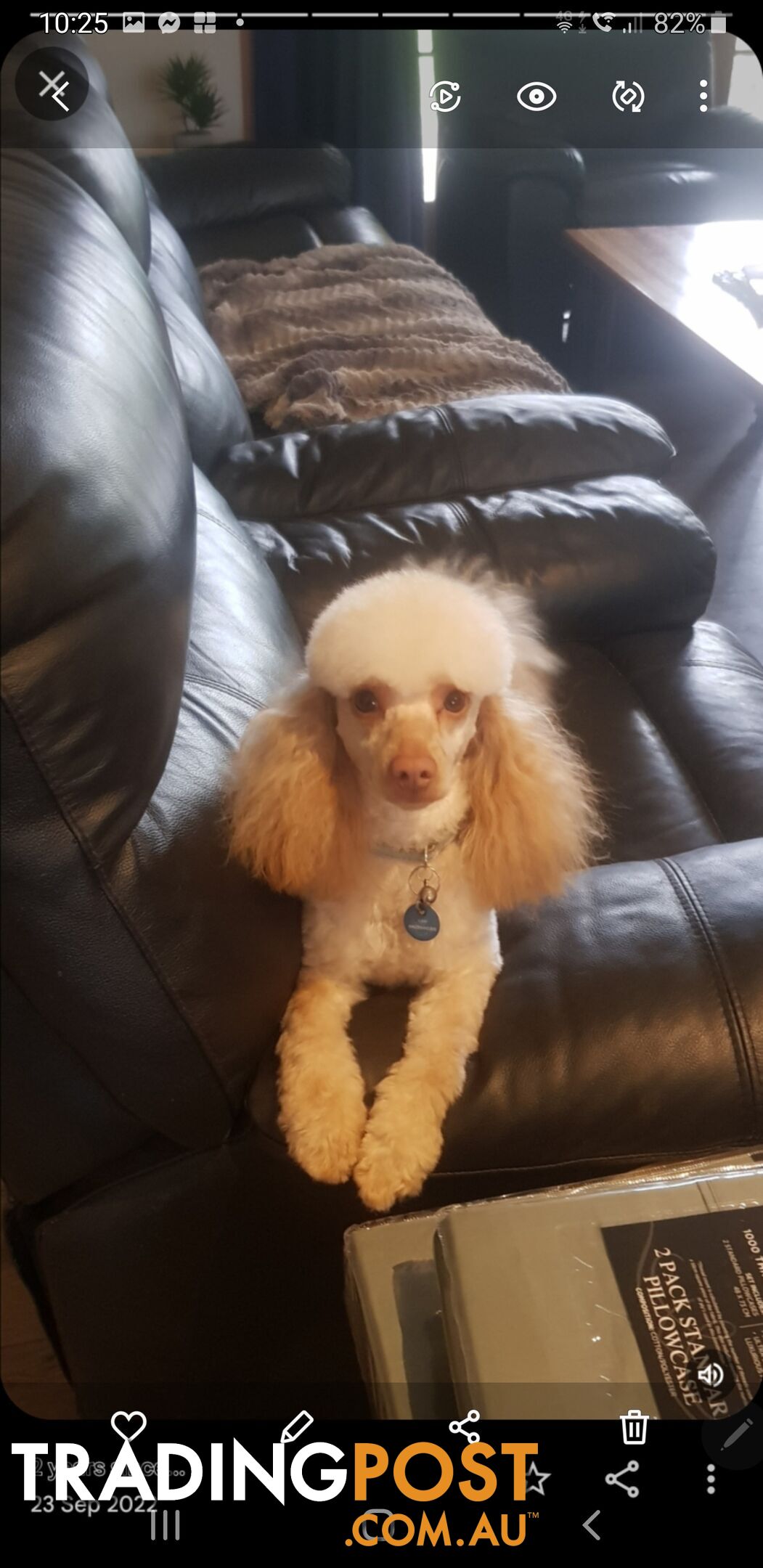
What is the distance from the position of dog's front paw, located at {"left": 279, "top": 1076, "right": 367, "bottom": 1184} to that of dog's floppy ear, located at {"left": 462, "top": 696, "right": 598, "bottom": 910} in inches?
8.9

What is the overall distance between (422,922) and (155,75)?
1885mm

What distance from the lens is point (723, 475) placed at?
8.77 feet

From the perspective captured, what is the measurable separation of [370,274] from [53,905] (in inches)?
81.4

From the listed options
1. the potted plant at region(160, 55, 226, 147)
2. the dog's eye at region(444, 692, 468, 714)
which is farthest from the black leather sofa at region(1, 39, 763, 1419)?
the potted plant at region(160, 55, 226, 147)

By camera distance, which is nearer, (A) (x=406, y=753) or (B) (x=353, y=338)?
(A) (x=406, y=753)

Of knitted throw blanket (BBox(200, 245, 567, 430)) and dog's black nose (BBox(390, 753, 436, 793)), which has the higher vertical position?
knitted throw blanket (BBox(200, 245, 567, 430))

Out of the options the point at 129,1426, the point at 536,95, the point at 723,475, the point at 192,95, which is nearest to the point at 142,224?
the point at 536,95

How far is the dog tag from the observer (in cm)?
83

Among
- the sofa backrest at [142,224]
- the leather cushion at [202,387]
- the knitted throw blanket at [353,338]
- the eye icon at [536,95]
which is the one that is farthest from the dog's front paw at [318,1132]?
the knitted throw blanket at [353,338]

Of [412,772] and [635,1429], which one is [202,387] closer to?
[412,772]

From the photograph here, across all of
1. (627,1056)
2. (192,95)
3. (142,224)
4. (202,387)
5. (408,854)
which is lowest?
(627,1056)

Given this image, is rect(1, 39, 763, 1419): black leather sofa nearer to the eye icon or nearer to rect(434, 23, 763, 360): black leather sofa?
the eye icon

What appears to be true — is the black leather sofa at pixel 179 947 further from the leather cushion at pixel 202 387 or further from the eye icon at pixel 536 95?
the eye icon at pixel 536 95

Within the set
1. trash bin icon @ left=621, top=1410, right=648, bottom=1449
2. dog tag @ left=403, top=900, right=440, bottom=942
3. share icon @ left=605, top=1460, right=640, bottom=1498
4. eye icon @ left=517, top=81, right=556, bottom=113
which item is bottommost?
share icon @ left=605, top=1460, right=640, bottom=1498
